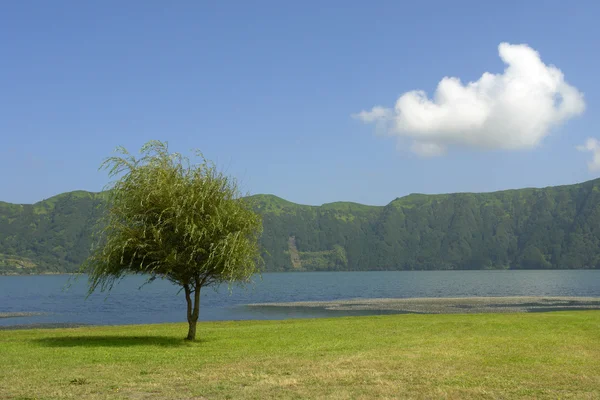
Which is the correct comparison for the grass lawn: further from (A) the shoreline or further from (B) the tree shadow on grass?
(A) the shoreline

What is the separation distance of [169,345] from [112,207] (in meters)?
10.3

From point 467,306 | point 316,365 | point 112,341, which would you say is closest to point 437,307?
point 467,306

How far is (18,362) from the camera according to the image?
27.8 metres

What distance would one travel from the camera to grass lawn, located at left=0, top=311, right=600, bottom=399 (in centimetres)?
1911

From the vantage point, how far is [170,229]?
124ft

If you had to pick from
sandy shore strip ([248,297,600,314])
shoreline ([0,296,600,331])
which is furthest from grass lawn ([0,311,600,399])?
sandy shore strip ([248,297,600,314])

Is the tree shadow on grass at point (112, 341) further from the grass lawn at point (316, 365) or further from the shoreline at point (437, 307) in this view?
the shoreline at point (437, 307)


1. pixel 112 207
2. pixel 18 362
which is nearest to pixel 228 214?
pixel 112 207

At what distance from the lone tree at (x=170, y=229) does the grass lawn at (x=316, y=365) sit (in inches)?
196

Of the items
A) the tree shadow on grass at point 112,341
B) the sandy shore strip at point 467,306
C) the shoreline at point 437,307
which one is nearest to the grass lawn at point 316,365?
the tree shadow on grass at point 112,341

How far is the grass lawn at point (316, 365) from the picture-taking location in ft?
62.7

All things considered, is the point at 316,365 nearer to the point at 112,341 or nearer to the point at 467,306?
the point at 112,341

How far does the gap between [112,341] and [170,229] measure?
9052mm

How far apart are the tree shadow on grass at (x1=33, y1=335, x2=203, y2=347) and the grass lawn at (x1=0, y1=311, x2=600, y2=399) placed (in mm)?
72
